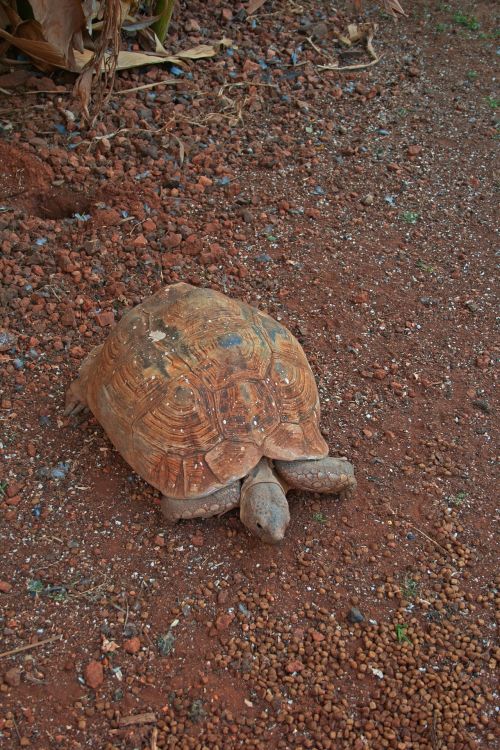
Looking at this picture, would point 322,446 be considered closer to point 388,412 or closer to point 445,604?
point 388,412

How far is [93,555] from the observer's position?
3051 mm

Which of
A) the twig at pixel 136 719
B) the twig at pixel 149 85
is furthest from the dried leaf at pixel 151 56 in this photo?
the twig at pixel 136 719

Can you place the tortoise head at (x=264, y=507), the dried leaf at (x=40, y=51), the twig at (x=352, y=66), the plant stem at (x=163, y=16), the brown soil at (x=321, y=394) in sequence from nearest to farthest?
the brown soil at (x=321, y=394)
the tortoise head at (x=264, y=507)
the dried leaf at (x=40, y=51)
the plant stem at (x=163, y=16)
the twig at (x=352, y=66)

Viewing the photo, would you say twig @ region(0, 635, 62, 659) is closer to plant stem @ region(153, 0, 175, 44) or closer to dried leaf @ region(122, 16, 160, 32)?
dried leaf @ region(122, 16, 160, 32)

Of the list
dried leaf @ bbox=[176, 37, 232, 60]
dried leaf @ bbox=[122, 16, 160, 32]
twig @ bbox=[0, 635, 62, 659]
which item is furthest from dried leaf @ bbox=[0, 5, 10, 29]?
twig @ bbox=[0, 635, 62, 659]

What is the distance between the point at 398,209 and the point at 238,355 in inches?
86.0

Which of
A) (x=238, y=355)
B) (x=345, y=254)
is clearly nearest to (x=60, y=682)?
(x=238, y=355)

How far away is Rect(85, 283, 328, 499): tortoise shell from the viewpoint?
3090 mm

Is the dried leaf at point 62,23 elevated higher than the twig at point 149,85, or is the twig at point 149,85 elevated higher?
the dried leaf at point 62,23

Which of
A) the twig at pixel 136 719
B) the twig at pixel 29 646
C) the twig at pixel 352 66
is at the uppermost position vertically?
the twig at pixel 352 66

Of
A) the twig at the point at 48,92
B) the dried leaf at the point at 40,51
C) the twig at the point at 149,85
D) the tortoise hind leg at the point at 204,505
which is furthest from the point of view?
the twig at the point at 149,85

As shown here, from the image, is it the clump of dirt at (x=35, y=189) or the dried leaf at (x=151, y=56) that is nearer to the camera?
the clump of dirt at (x=35, y=189)

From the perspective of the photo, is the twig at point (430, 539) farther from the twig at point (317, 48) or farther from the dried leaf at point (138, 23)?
the twig at point (317, 48)

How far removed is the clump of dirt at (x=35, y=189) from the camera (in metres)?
4.44
